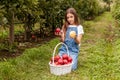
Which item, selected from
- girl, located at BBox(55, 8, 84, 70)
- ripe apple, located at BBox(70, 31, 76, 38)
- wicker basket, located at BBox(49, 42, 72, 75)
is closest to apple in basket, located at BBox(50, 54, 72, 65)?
wicker basket, located at BBox(49, 42, 72, 75)

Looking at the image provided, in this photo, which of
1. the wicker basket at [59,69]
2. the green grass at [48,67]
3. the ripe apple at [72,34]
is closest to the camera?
the green grass at [48,67]

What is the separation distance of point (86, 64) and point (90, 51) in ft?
6.96

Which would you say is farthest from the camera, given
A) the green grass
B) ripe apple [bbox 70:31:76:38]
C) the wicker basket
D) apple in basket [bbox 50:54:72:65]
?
ripe apple [bbox 70:31:76:38]

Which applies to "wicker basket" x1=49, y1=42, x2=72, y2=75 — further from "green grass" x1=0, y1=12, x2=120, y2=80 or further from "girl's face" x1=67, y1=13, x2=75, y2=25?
"girl's face" x1=67, y1=13, x2=75, y2=25

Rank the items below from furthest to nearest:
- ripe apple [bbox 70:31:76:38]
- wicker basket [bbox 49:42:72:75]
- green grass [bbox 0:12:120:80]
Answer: ripe apple [bbox 70:31:76:38] → wicker basket [bbox 49:42:72:75] → green grass [bbox 0:12:120:80]

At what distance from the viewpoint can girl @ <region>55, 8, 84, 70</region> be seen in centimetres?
775

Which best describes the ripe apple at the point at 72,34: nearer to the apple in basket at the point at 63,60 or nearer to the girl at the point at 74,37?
the girl at the point at 74,37

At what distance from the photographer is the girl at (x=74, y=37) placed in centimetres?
775

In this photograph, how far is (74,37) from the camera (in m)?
7.80

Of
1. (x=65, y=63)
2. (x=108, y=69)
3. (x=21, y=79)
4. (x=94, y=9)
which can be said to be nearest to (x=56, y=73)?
(x=65, y=63)

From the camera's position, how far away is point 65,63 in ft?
23.7

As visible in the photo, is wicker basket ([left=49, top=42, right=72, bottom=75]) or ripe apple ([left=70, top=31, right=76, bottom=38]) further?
ripe apple ([left=70, top=31, right=76, bottom=38])


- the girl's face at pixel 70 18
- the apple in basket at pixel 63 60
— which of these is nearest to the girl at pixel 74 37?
the girl's face at pixel 70 18

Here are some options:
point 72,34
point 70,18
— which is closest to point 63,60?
point 72,34
